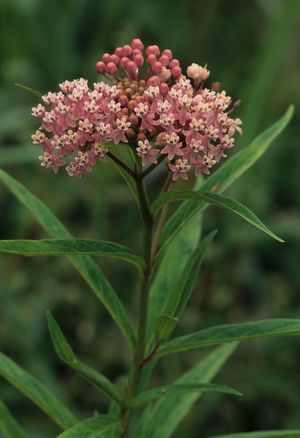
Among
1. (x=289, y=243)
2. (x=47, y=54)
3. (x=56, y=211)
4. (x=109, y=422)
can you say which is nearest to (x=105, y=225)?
(x=56, y=211)

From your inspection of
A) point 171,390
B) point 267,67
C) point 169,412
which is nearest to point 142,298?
point 171,390

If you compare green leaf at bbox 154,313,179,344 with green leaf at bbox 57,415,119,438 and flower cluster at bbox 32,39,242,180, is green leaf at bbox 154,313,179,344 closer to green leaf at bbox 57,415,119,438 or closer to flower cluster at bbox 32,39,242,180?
green leaf at bbox 57,415,119,438

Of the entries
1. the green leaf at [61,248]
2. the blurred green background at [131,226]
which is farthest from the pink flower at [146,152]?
the blurred green background at [131,226]

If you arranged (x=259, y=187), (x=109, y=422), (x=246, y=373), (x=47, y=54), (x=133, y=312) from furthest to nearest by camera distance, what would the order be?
(x=47, y=54)
(x=259, y=187)
(x=133, y=312)
(x=246, y=373)
(x=109, y=422)

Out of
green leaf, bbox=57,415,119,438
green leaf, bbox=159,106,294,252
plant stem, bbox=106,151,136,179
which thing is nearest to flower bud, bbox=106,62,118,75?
plant stem, bbox=106,151,136,179

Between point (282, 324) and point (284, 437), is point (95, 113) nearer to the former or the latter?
point (282, 324)

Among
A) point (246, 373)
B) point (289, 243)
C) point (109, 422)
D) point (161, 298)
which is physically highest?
point (161, 298)

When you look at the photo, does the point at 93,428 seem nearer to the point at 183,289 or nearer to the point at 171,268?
the point at 183,289
